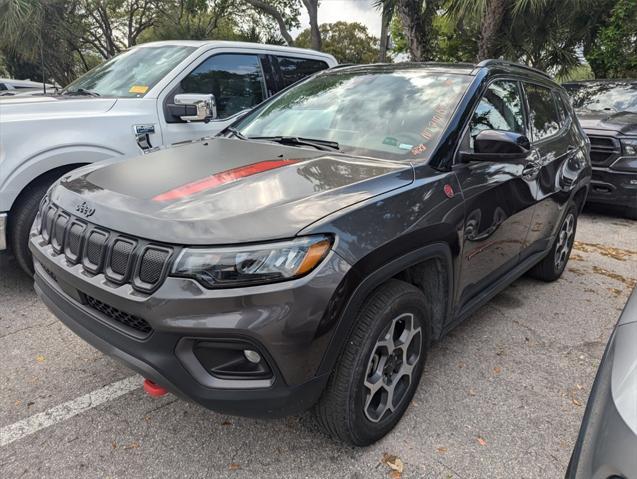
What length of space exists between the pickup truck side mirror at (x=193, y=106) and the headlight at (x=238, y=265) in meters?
2.49

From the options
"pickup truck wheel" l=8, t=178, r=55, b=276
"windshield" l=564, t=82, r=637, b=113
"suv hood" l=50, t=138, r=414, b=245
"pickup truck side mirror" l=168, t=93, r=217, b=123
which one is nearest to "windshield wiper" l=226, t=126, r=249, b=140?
"suv hood" l=50, t=138, r=414, b=245

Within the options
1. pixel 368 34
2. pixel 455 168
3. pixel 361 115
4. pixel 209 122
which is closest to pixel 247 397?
pixel 455 168

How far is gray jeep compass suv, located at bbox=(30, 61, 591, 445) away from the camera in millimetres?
1686

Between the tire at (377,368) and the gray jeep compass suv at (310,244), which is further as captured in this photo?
the tire at (377,368)

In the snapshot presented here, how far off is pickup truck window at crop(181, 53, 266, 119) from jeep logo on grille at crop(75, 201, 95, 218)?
244 cm

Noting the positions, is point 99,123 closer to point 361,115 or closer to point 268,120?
point 268,120

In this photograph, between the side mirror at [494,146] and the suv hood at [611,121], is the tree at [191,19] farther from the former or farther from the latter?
the side mirror at [494,146]

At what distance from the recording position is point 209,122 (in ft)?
14.3

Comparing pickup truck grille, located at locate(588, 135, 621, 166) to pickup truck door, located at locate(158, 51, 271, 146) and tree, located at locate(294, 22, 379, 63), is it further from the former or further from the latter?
tree, located at locate(294, 22, 379, 63)

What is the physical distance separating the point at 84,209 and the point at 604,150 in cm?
674

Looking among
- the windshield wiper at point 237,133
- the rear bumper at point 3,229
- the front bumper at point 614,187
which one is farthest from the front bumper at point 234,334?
the front bumper at point 614,187

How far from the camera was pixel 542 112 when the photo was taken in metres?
3.68

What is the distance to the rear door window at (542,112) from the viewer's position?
3.49m

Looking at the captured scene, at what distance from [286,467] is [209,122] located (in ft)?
10.4
